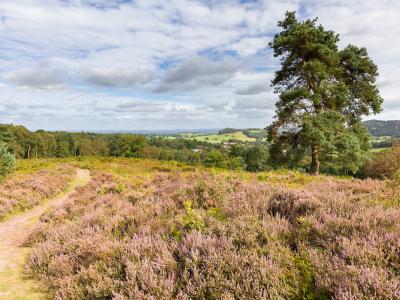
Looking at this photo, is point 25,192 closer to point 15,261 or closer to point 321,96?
point 15,261

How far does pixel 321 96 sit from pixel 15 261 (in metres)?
21.9

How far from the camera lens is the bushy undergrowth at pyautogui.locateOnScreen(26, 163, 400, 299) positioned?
3.75 m

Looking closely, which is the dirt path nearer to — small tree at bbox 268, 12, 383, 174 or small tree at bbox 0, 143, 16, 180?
small tree at bbox 0, 143, 16, 180

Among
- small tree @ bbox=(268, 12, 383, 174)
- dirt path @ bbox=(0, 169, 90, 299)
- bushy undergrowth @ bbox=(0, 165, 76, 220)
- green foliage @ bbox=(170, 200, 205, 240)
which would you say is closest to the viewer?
dirt path @ bbox=(0, 169, 90, 299)

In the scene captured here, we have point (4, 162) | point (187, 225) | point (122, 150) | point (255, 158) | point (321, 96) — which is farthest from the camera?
point (255, 158)

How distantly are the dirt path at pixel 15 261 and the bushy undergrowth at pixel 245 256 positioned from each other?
29 centimetres

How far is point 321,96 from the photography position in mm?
22594

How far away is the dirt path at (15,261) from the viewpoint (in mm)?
5305

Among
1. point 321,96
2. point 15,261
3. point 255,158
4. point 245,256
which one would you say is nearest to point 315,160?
point 321,96

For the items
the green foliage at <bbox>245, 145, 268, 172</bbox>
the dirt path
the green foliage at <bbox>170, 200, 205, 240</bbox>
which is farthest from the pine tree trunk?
the green foliage at <bbox>245, 145, 268, 172</bbox>

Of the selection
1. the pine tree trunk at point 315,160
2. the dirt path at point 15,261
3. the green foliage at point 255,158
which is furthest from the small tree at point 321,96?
the green foliage at point 255,158

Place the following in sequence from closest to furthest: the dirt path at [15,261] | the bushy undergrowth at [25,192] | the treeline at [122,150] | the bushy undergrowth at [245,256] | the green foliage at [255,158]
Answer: the bushy undergrowth at [245,256] → the dirt path at [15,261] → the bushy undergrowth at [25,192] → the treeline at [122,150] → the green foliage at [255,158]

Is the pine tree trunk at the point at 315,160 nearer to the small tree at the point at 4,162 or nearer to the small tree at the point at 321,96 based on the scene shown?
the small tree at the point at 321,96

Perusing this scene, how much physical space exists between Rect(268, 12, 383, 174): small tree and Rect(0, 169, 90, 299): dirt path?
58.0 ft
